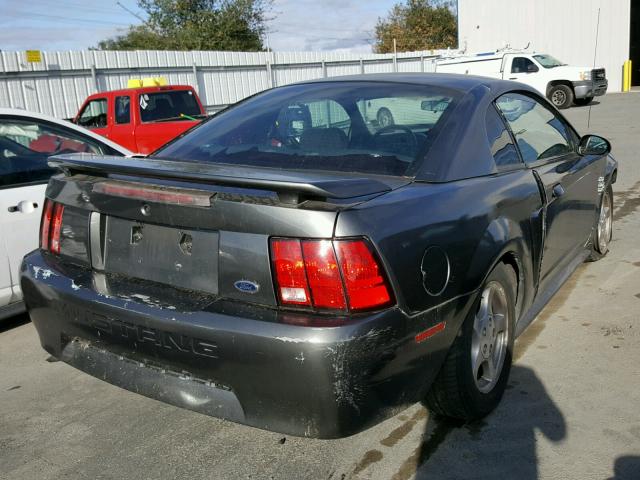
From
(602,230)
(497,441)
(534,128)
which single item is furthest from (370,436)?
(602,230)

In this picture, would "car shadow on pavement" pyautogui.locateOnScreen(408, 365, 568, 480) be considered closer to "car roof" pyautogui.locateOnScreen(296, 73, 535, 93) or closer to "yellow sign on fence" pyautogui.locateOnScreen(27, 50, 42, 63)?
"car roof" pyautogui.locateOnScreen(296, 73, 535, 93)

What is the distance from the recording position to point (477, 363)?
2.74 meters

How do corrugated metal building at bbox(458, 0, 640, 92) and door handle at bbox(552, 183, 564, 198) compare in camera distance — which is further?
corrugated metal building at bbox(458, 0, 640, 92)

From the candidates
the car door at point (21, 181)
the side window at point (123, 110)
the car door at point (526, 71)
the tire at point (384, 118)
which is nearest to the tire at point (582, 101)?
the car door at point (526, 71)

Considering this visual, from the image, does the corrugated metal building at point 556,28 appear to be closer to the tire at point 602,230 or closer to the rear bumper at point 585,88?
the rear bumper at point 585,88

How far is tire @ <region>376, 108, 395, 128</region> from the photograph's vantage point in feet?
10.1

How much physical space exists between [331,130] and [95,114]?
971 centimetres

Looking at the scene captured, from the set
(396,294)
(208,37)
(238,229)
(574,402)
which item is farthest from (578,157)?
(208,37)

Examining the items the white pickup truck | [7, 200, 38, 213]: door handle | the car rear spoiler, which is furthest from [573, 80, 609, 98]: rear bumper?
the car rear spoiler

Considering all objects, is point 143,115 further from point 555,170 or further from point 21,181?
point 555,170

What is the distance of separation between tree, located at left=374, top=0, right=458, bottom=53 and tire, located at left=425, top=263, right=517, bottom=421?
55354 millimetres

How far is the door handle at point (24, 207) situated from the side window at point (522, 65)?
21.1 m

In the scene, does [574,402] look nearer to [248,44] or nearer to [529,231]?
[529,231]

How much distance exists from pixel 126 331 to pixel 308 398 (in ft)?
2.49
